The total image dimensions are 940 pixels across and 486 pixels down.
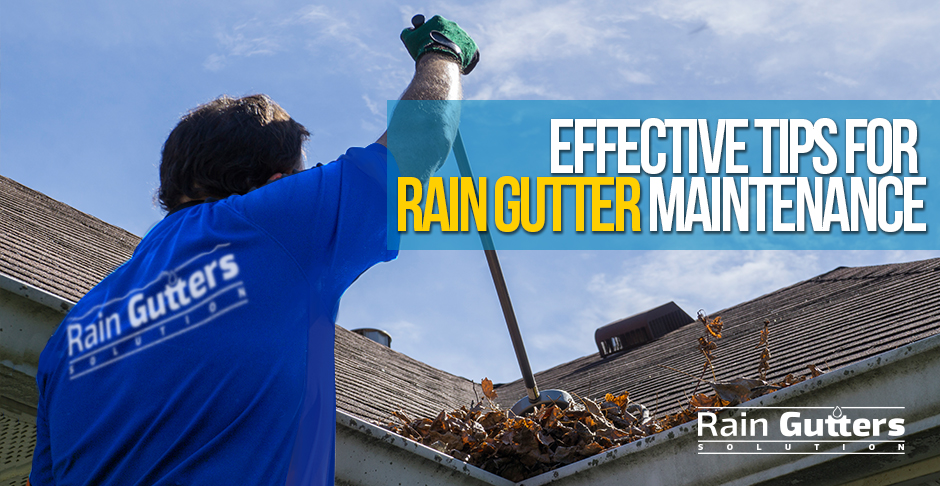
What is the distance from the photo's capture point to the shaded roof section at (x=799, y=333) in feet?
14.3

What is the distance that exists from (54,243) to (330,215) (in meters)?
4.71

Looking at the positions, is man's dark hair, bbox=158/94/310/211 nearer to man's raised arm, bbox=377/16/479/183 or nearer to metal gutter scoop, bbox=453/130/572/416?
man's raised arm, bbox=377/16/479/183

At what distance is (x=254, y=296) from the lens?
146cm

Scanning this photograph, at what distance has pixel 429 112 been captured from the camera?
65.8 inches

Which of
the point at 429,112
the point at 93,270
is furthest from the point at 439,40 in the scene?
the point at 93,270

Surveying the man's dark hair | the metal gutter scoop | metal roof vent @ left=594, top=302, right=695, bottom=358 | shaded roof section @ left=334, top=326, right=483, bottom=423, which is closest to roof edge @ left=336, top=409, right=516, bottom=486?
the man's dark hair

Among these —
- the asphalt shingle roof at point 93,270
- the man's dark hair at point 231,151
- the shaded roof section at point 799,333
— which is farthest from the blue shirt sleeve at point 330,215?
the shaded roof section at point 799,333

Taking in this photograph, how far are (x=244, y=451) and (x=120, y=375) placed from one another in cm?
31

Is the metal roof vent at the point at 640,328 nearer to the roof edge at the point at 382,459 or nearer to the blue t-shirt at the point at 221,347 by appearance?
the roof edge at the point at 382,459

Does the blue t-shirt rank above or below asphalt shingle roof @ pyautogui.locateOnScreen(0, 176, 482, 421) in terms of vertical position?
below

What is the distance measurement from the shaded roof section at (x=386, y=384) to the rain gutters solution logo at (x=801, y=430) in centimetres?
271

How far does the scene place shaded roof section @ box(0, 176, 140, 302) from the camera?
173 inches

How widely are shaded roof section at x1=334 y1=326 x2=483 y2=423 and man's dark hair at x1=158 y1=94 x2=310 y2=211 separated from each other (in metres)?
3.33

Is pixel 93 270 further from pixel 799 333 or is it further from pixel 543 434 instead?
pixel 799 333
